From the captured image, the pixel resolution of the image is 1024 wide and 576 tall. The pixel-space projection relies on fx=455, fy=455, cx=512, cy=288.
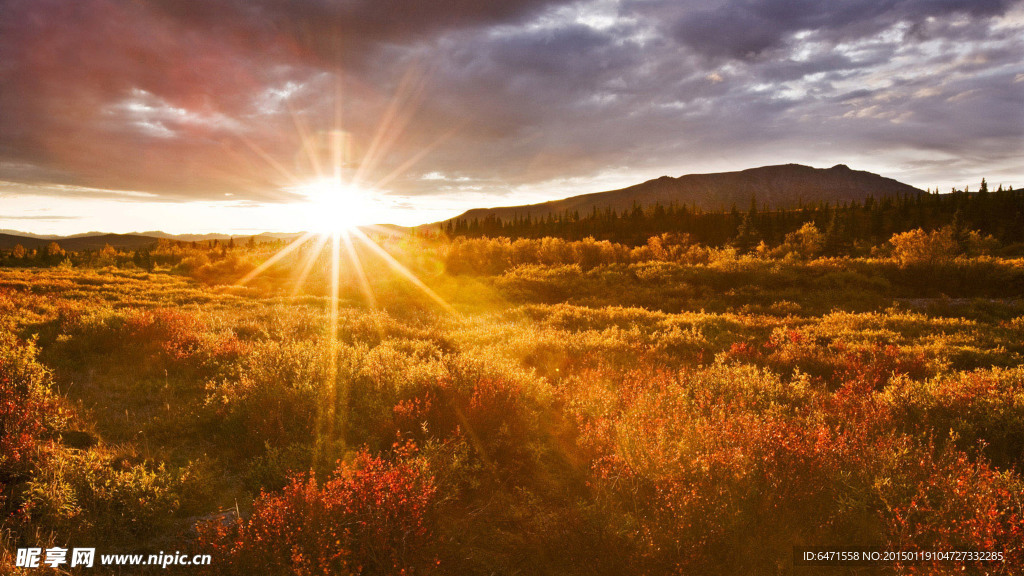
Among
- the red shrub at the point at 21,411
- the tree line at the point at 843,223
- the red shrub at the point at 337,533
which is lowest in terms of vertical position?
the red shrub at the point at 337,533

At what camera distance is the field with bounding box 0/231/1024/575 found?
3.84m

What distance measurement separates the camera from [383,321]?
1432 centimetres

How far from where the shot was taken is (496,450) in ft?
19.1

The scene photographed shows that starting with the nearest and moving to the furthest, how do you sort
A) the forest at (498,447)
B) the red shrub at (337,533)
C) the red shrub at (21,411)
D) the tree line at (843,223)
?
the red shrub at (337,533)
the forest at (498,447)
the red shrub at (21,411)
the tree line at (843,223)

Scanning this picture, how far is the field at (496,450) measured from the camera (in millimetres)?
3842

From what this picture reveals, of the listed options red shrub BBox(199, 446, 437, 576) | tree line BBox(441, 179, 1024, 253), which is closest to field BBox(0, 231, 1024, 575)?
red shrub BBox(199, 446, 437, 576)

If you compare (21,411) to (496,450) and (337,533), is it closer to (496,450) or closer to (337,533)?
(337,533)

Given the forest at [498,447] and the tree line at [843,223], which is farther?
the tree line at [843,223]

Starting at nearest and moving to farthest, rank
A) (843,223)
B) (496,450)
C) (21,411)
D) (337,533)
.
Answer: (337,533), (21,411), (496,450), (843,223)

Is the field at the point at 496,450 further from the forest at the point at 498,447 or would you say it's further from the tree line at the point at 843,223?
the tree line at the point at 843,223

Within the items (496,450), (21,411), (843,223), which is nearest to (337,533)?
(496,450)

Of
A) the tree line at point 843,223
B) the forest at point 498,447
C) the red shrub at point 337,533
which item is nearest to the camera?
the red shrub at point 337,533

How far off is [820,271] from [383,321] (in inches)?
964

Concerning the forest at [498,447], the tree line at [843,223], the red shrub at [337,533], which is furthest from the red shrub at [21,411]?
the tree line at [843,223]
